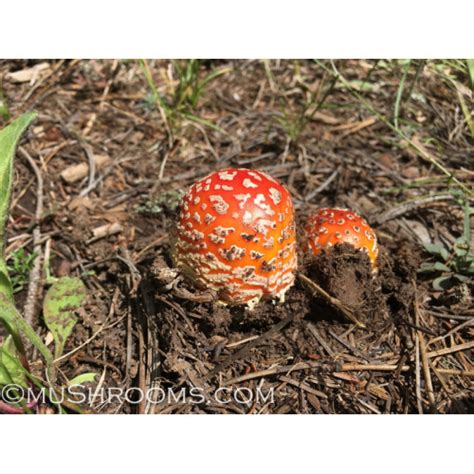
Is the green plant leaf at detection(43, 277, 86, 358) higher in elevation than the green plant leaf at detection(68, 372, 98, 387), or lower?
higher

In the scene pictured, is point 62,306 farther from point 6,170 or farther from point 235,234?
point 235,234

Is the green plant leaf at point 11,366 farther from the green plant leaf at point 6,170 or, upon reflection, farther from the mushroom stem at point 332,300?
the mushroom stem at point 332,300

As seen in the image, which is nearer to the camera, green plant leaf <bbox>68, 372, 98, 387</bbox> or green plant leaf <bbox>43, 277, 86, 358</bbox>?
green plant leaf <bbox>68, 372, 98, 387</bbox>

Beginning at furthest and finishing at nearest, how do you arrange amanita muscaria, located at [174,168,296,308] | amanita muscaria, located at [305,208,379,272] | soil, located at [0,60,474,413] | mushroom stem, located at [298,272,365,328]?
amanita muscaria, located at [305,208,379,272] < mushroom stem, located at [298,272,365,328] < soil, located at [0,60,474,413] < amanita muscaria, located at [174,168,296,308]

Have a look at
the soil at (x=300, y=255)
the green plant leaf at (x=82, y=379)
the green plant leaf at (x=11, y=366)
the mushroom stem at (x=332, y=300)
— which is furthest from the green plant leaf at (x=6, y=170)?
the mushroom stem at (x=332, y=300)

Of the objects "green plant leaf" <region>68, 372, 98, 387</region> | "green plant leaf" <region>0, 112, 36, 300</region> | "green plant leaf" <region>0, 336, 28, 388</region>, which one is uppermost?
"green plant leaf" <region>0, 112, 36, 300</region>

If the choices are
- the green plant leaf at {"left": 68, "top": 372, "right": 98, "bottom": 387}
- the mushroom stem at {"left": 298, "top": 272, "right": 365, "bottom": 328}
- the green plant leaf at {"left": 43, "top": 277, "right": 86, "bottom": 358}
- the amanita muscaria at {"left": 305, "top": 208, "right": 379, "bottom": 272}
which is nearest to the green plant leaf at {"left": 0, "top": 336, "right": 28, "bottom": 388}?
the green plant leaf at {"left": 68, "top": 372, "right": 98, "bottom": 387}

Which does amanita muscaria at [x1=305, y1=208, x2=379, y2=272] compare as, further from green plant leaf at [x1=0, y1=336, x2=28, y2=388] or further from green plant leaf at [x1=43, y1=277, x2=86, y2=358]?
green plant leaf at [x1=0, y1=336, x2=28, y2=388]
